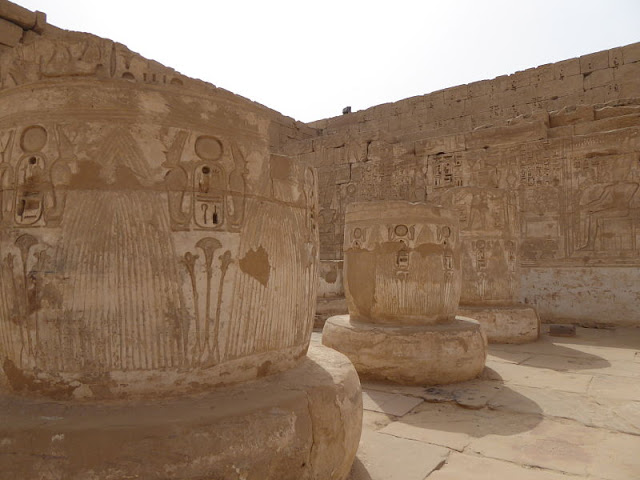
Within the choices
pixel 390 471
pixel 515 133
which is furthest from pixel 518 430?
pixel 515 133

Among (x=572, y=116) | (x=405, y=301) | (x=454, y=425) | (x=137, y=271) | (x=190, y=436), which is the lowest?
(x=454, y=425)

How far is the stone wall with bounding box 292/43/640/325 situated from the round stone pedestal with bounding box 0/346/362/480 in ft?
15.0

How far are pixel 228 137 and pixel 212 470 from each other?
3.88 ft

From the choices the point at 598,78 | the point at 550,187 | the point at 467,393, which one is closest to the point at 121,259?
the point at 467,393

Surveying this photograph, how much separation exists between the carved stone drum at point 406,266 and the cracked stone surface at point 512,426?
665 millimetres

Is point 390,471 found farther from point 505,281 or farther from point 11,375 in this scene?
point 505,281

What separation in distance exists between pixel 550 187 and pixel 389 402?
239 inches

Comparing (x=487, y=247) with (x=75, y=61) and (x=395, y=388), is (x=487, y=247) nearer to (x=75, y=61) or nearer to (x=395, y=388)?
(x=395, y=388)

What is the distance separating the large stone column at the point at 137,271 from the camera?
1611 mm

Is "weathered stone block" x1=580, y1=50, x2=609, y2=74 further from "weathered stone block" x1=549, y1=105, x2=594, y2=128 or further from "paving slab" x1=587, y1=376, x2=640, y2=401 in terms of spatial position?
"paving slab" x1=587, y1=376, x2=640, y2=401

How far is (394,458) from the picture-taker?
2387 mm

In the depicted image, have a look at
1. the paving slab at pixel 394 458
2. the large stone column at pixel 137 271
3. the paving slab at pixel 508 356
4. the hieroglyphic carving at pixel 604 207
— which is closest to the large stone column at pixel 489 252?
the paving slab at pixel 508 356

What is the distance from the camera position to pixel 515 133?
8.47m

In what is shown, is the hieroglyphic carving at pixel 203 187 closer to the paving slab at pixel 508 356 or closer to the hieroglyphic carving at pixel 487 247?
the paving slab at pixel 508 356
